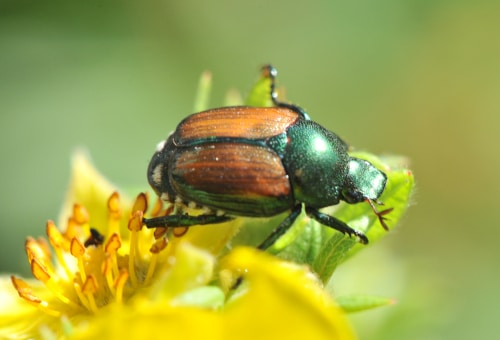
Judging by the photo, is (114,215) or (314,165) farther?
(114,215)

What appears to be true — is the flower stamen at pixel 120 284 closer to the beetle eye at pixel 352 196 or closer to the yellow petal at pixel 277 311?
the beetle eye at pixel 352 196

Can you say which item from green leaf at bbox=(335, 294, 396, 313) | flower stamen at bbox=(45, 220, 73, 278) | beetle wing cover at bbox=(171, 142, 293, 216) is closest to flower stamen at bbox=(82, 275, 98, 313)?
flower stamen at bbox=(45, 220, 73, 278)

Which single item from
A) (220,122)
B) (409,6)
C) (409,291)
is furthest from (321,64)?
(220,122)

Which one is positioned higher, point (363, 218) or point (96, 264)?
point (363, 218)

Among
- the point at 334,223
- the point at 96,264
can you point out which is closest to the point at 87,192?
the point at 96,264

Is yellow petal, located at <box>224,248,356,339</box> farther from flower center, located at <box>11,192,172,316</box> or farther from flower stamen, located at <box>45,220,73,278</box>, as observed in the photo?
flower stamen, located at <box>45,220,73,278</box>

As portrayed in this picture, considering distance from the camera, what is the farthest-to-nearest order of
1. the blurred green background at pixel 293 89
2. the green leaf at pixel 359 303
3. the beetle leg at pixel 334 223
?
the blurred green background at pixel 293 89
the beetle leg at pixel 334 223
the green leaf at pixel 359 303

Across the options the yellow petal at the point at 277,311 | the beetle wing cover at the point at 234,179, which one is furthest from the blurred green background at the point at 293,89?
the yellow petal at the point at 277,311

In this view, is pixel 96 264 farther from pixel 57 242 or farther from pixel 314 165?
pixel 314 165
